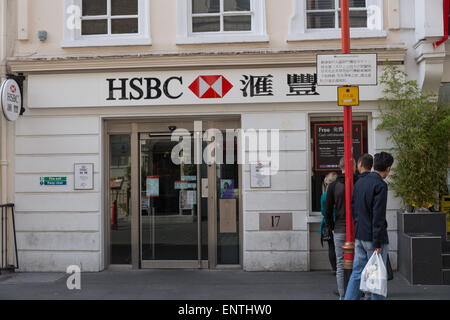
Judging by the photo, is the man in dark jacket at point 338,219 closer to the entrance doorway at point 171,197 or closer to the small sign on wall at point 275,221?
the small sign on wall at point 275,221

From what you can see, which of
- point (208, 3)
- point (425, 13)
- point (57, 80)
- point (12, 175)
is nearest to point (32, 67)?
point (57, 80)

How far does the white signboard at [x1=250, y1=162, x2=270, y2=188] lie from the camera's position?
912 centimetres

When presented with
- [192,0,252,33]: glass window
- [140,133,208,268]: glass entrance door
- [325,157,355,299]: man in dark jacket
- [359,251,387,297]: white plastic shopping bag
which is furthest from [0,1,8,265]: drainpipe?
[359,251,387,297]: white plastic shopping bag

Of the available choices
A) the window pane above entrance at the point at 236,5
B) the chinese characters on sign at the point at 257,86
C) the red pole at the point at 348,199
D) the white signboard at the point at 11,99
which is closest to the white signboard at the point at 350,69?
the red pole at the point at 348,199

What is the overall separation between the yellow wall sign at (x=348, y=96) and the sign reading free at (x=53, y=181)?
5529 millimetres

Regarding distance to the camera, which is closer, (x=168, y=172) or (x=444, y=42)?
(x=444, y=42)

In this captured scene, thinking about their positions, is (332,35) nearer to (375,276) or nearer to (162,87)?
(162,87)

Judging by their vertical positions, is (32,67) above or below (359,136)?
above

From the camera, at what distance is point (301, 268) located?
9078 millimetres

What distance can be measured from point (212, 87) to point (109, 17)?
250cm

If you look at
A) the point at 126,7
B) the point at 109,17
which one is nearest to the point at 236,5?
the point at 126,7

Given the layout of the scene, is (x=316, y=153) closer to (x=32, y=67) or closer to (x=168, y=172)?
(x=168, y=172)

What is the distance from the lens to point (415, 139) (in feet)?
27.4

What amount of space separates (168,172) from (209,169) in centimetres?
80
